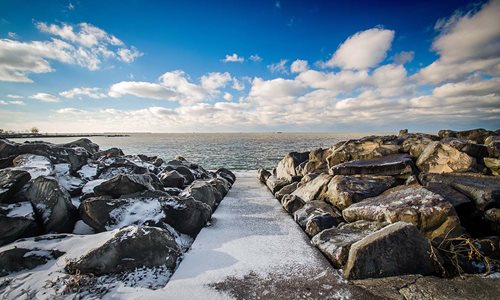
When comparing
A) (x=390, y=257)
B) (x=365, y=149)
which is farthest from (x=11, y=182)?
(x=365, y=149)

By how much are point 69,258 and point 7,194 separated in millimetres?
3081

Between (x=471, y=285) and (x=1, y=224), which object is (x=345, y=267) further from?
(x=1, y=224)

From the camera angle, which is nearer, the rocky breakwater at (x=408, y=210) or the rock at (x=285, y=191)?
the rocky breakwater at (x=408, y=210)

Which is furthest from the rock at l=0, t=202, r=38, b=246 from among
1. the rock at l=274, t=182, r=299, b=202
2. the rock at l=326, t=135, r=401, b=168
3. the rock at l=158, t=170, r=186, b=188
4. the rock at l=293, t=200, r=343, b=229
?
the rock at l=326, t=135, r=401, b=168

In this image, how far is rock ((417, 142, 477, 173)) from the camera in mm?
7410

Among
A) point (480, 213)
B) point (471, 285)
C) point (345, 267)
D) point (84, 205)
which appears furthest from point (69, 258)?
point (480, 213)

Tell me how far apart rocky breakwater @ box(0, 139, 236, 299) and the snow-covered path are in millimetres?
368

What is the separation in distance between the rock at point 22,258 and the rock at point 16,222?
2.66ft

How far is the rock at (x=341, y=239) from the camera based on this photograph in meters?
4.83

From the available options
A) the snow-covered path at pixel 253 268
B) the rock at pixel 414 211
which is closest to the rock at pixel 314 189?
the snow-covered path at pixel 253 268

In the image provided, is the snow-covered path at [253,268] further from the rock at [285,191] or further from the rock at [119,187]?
the rock at [285,191]

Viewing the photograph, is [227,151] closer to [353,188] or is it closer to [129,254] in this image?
[353,188]

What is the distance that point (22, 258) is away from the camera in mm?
4422

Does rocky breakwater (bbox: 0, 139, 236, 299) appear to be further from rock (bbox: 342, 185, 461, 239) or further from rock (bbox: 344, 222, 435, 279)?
rock (bbox: 342, 185, 461, 239)
